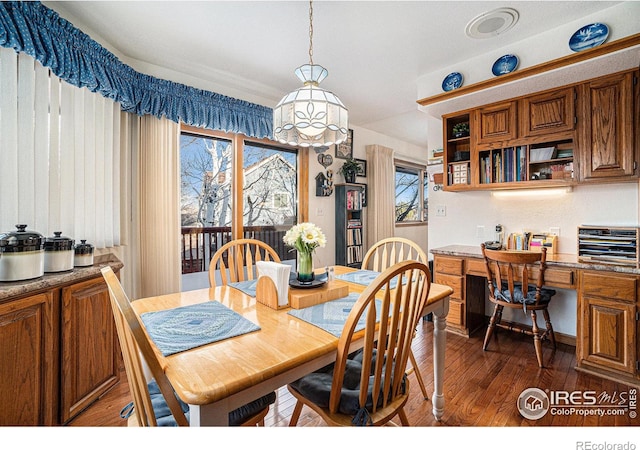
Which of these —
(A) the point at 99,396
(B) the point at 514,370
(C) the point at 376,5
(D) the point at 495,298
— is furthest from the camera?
(D) the point at 495,298

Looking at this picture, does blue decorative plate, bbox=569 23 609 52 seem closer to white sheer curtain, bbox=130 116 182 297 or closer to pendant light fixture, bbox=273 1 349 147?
pendant light fixture, bbox=273 1 349 147

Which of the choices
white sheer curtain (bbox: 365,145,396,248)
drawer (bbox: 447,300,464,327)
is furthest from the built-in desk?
white sheer curtain (bbox: 365,145,396,248)

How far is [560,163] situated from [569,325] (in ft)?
4.66

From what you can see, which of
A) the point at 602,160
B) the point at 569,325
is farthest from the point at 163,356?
the point at 569,325

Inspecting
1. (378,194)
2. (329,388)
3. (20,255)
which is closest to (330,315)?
(329,388)

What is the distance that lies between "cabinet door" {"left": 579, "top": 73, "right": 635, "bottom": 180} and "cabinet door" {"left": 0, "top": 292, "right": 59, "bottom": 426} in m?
3.60

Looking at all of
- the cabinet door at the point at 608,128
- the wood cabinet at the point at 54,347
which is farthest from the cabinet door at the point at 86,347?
the cabinet door at the point at 608,128

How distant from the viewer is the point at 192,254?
3.19m

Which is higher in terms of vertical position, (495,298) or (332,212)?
(332,212)

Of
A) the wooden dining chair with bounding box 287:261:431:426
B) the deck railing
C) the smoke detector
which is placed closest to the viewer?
the wooden dining chair with bounding box 287:261:431:426

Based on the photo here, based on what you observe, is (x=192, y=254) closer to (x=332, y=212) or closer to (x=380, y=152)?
(x=332, y=212)

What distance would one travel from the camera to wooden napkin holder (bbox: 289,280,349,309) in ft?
4.45

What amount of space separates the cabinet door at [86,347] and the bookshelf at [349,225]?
9.38 feet

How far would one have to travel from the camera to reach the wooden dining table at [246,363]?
762 mm
